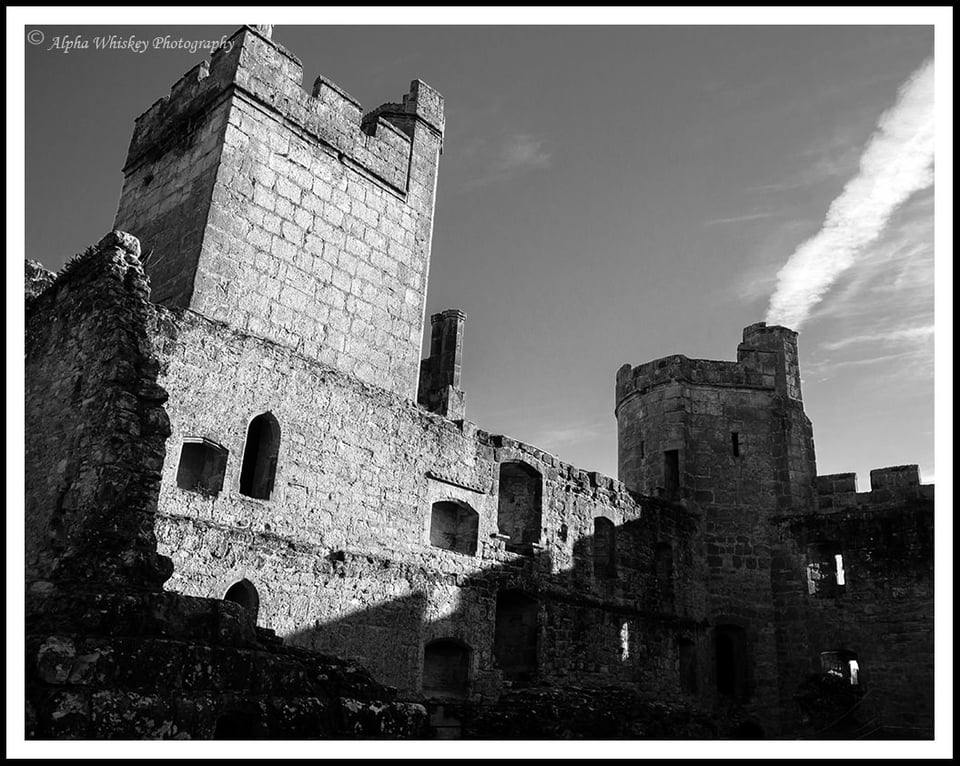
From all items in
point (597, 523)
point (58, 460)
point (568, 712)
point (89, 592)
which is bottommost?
point (568, 712)

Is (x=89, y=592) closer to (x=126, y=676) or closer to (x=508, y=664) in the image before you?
(x=126, y=676)

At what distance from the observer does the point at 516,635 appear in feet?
42.9

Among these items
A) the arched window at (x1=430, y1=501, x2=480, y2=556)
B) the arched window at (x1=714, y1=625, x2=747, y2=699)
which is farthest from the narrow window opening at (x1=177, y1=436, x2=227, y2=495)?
the arched window at (x1=714, y1=625, x2=747, y2=699)

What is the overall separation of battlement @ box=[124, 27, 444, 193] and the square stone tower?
0.07 feet

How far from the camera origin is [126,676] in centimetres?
578

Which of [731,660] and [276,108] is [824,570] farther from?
[276,108]

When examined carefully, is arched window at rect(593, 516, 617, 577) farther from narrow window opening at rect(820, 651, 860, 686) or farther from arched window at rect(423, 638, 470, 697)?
narrow window opening at rect(820, 651, 860, 686)

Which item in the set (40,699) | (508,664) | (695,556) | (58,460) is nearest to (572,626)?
(508,664)

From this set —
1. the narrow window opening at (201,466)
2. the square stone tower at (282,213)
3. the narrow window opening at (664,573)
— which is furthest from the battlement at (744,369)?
the narrow window opening at (201,466)

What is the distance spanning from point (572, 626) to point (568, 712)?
2509mm

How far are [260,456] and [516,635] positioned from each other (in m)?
5.07

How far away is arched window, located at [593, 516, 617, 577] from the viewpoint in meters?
15.0

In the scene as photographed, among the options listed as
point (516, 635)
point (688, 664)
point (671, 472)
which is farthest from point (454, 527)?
point (671, 472)

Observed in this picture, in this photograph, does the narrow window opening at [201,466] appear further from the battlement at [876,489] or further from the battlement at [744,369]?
the battlement at [876,489]
